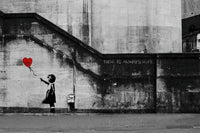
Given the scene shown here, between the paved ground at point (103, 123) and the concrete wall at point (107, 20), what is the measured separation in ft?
20.0

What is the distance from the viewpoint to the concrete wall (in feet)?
67.5

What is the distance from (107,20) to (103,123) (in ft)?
29.4

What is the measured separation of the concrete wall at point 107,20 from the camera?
67.5 feet

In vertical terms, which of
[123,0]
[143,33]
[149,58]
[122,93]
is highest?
[123,0]

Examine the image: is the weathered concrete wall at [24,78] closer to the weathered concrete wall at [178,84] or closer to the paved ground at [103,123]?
the paved ground at [103,123]

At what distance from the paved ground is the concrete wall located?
20.0 ft

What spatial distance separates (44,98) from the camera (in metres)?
16.5

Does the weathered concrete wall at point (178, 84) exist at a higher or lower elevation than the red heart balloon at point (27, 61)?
lower

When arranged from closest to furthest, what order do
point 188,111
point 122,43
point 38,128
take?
point 38,128
point 188,111
point 122,43

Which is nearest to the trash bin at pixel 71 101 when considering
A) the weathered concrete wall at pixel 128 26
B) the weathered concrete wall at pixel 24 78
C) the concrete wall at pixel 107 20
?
the weathered concrete wall at pixel 24 78

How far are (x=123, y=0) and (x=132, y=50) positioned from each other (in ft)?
9.79

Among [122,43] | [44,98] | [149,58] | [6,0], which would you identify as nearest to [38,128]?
[44,98]

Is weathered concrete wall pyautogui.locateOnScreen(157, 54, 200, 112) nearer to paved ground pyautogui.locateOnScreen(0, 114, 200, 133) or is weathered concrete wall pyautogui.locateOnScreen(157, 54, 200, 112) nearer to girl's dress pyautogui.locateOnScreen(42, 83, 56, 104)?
paved ground pyautogui.locateOnScreen(0, 114, 200, 133)

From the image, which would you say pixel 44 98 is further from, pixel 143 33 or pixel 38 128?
pixel 143 33
